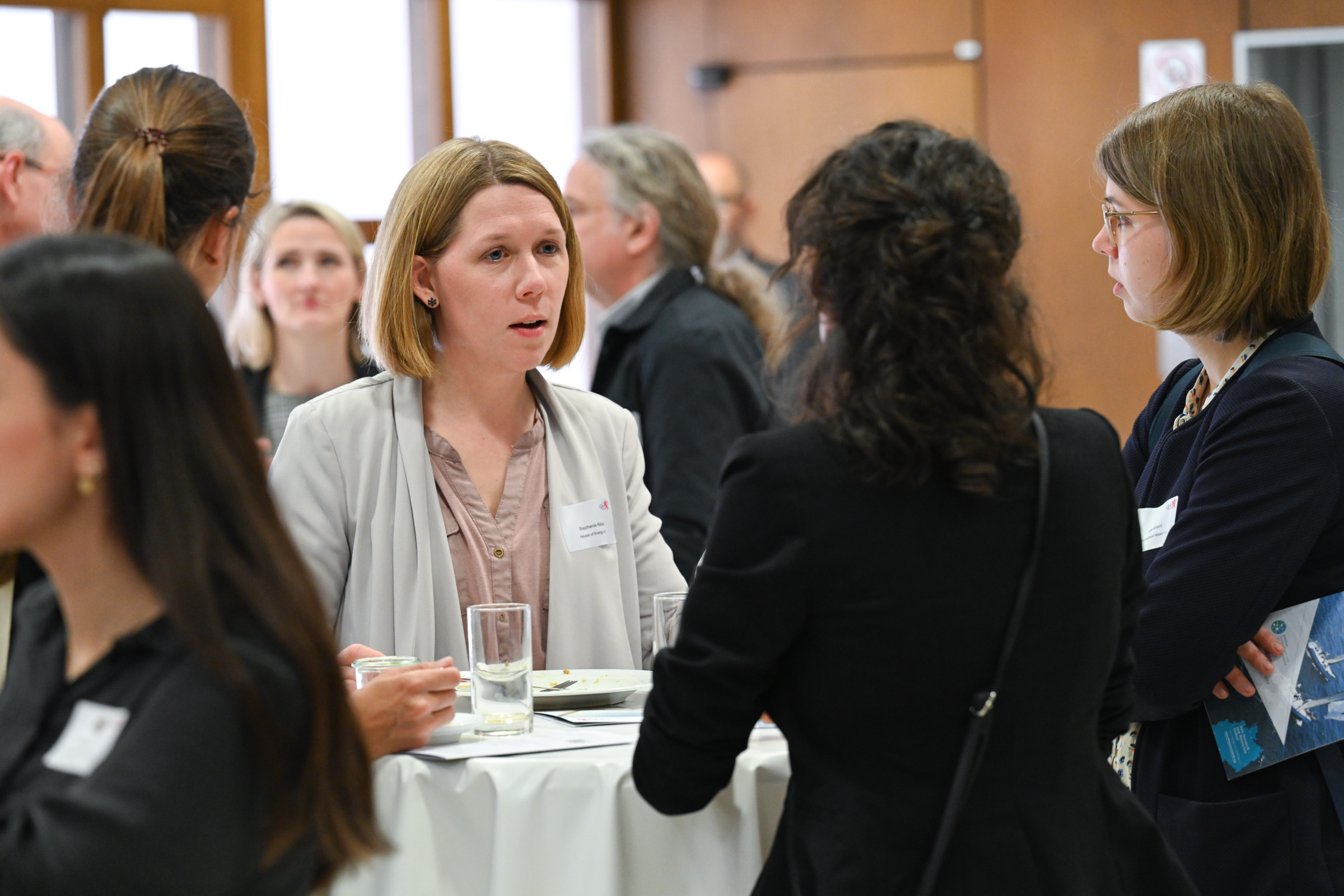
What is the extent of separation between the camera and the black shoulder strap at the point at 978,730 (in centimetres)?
139

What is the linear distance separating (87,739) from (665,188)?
3.15 m

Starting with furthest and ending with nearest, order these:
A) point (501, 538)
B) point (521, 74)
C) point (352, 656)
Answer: point (521, 74)
point (501, 538)
point (352, 656)

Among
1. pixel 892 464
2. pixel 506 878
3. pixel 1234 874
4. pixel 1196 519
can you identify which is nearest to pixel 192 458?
pixel 892 464

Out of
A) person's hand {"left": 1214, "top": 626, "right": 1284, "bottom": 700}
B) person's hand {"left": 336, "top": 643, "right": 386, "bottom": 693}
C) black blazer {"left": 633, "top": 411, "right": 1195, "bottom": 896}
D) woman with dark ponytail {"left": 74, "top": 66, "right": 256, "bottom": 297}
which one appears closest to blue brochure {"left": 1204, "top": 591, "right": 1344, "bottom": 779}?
person's hand {"left": 1214, "top": 626, "right": 1284, "bottom": 700}

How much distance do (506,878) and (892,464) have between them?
2.45ft

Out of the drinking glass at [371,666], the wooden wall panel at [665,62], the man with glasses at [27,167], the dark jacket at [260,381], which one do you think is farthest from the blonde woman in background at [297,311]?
the drinking glass at [371,666]

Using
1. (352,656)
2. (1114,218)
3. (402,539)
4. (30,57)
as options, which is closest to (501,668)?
(352,656)

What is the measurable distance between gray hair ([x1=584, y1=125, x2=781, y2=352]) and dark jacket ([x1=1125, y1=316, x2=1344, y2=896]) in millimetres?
2032

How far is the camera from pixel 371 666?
6.24ft

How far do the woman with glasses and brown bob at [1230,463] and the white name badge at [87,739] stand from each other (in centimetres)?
141

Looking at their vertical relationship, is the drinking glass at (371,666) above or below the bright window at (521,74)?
below

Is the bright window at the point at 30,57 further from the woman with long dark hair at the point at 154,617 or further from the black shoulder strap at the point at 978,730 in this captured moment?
the black shoulder strap at the point at 978,730

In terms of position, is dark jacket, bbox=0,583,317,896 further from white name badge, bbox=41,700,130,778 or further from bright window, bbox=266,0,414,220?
bright window, bbox=266,0,414,220

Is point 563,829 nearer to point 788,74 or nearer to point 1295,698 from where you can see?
point 1295,698
